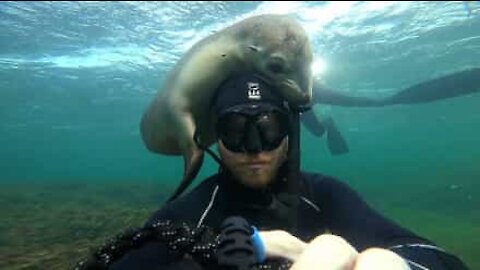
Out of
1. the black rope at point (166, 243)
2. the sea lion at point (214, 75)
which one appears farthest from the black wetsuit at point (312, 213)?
the black rope at point (166, 243)

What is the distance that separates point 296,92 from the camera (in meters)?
5.07

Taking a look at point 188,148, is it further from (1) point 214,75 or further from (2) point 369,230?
(2) point 369,230

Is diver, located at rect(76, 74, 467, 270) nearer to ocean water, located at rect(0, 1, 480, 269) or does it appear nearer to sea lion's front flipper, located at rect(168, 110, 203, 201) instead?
sea lion's front flipper, located at rect(168, 110, 203, 201)

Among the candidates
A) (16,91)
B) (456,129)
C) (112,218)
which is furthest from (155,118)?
(456,129)

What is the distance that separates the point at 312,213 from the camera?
4273mm

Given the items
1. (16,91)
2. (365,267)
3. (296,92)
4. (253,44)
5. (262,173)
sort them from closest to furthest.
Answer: (365,267), (262,173), (296,92), (253,44), (16,91)

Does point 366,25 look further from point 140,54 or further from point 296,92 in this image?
point 296,92

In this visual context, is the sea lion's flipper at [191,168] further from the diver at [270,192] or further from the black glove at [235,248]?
the black glove at [235,248]

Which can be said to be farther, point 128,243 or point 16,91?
point 16,91

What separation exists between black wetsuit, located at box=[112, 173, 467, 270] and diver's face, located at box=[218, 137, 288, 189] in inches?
3.1

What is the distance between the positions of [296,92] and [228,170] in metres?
1.30

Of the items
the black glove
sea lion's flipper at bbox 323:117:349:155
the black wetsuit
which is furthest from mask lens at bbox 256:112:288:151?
sea lion's flipper at bbox 323:117:349:155

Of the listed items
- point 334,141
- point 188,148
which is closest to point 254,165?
point 188,148

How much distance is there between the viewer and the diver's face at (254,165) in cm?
412
